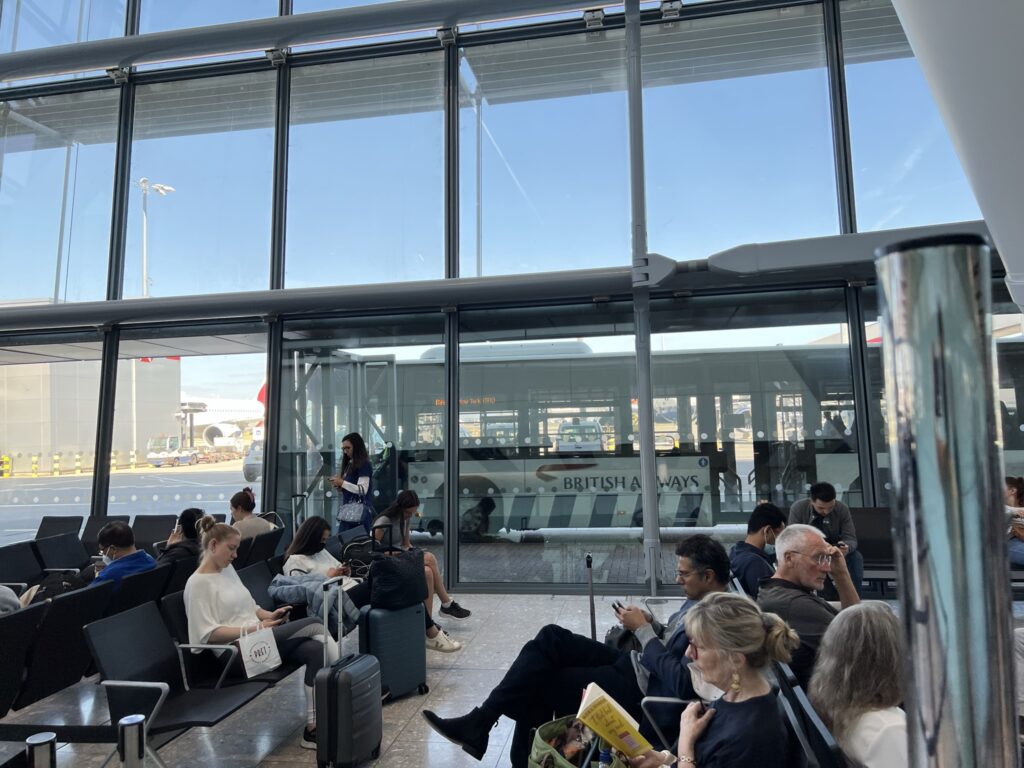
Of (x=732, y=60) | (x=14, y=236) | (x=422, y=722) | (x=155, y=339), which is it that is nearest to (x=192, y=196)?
(x=155, y=339)

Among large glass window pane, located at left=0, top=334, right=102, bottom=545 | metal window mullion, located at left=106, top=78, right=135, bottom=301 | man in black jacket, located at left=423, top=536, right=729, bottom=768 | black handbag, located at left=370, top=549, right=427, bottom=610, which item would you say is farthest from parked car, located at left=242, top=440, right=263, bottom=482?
man in black jacket, located at left=423, top=536, right=729, bottom=768

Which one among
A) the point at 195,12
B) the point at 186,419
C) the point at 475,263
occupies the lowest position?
the point at 186,419

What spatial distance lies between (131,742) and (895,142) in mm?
7970

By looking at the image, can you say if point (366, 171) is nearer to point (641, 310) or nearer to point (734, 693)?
point (641, 310)

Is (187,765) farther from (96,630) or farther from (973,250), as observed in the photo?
(973,250)

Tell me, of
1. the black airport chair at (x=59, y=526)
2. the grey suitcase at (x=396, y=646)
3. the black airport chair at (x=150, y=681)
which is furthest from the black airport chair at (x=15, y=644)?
the black airport chair at (x=59, y=526)

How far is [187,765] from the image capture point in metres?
3.32

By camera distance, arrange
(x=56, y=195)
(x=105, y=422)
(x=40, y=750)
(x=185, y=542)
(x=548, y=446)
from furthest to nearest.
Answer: (x=56, y=195)
(x=105, y=422)
(x=548, y=446)
(x=185, y=542)
(x=40, y=750)

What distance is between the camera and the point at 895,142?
23.1 ft

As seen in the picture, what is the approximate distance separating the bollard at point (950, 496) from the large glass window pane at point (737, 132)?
7.07 metres

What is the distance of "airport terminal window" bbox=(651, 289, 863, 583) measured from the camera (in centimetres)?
688

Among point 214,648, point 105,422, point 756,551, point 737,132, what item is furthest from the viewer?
point 105,422

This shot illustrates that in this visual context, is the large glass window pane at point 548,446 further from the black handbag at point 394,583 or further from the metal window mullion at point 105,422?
the metal window mullion at point 105,422

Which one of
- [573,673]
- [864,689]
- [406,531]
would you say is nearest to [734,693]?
[864,689]
